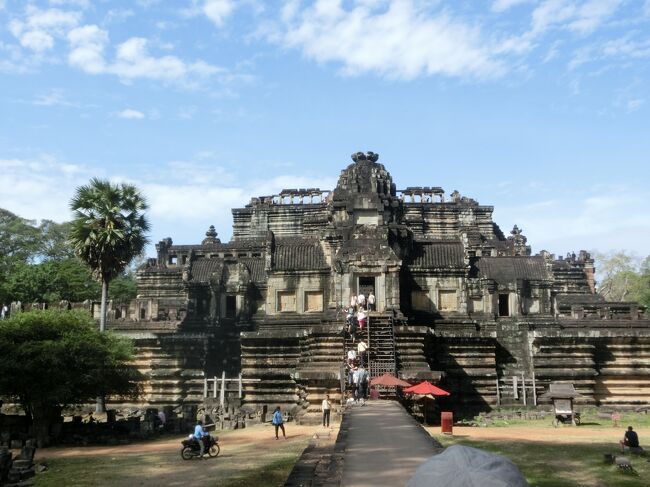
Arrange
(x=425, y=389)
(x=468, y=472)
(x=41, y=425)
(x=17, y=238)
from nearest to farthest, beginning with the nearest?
(x=468, y=472)
(x=425, y=389)
(x=41, y=425)
(x=17, y=238)

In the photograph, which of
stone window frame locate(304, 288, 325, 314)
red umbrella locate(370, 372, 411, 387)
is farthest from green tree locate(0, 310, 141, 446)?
red umbrella locate(370, 372, 411, 387)

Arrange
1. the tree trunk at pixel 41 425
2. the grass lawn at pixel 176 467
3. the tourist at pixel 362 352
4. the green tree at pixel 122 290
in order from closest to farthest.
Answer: the grass lawn at pixel 176 467 → the tree trunk at pixel 41 425 → the tourist at pixel 362 352 → the green tree at pixel 122 290

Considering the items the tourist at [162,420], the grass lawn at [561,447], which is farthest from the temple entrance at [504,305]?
the tourist at [162,420]

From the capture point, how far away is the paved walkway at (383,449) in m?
10.0

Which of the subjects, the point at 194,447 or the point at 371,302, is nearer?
the point at 194,447

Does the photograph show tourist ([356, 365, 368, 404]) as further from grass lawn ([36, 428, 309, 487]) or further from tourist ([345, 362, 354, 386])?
grass lawn ([36, 428, 309, 487])

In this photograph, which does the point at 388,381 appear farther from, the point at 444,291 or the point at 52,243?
the point at 52,243

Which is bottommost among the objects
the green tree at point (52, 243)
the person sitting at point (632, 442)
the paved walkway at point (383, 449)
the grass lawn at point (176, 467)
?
the grass lawn at point (176, 467)

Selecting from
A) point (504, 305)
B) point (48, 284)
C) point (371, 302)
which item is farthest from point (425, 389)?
point (48, 284)

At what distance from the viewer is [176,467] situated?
19.1 metres

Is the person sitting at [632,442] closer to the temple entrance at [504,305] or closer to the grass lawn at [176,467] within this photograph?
the grass lawn at [176,467]

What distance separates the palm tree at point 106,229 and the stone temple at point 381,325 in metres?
5.60

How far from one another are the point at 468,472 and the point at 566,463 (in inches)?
661

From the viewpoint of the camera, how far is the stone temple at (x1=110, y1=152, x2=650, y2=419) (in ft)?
103
